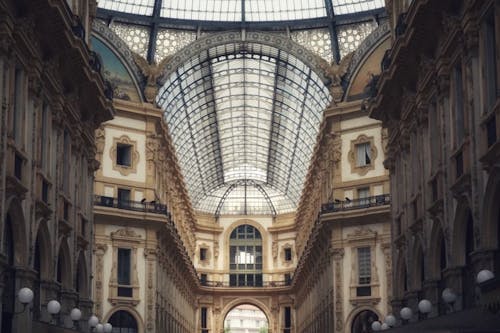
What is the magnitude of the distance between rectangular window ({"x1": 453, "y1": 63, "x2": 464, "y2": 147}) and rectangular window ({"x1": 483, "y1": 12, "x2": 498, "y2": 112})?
176 inches

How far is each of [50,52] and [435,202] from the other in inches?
632

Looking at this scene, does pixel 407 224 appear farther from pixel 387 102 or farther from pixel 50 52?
pixel 50 52

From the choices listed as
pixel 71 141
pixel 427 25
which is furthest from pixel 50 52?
pixel 427 25

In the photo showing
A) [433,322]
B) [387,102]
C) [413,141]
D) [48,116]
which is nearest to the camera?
[433,322]

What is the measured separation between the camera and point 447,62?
34.6 metres

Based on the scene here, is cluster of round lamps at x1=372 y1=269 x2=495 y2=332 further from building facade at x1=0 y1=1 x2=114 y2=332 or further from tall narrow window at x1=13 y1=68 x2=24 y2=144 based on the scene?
→ tall narrow window at x1=13 y1=68 x2=24 y2=144

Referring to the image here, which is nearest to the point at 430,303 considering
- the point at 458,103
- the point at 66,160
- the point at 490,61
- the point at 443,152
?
the point at 443,152

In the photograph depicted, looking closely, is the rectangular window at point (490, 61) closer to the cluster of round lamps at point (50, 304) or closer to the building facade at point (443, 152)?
the building facade at point (443, 152)

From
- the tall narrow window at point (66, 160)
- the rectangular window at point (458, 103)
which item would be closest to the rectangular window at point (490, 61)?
the rectangular window at point (458, 103)

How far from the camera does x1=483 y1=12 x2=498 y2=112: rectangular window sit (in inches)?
1123

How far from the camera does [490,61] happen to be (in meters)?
28.7

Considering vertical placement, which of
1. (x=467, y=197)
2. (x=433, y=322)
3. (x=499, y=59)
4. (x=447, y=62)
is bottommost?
(x=433, y=322)

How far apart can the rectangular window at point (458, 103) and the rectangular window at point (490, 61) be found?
4.48 m

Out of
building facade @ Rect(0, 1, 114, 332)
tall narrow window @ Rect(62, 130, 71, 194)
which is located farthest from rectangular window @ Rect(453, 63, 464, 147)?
tall narrow window @ Rect(62, 130, 71, 194)
